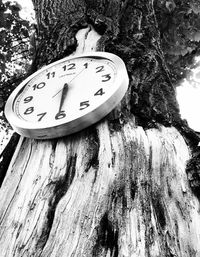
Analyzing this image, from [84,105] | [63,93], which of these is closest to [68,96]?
[63,93]

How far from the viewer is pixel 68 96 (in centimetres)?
196

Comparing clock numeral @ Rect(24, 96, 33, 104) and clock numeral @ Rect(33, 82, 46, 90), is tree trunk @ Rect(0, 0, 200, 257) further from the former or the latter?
clock numeral @ Rect(33, 82, 46, 90)

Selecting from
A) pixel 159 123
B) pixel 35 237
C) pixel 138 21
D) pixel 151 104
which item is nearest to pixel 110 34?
pixel 138 21

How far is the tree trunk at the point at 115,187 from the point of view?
4.28 feet

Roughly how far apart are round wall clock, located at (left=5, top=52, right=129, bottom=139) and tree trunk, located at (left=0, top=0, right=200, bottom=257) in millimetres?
83

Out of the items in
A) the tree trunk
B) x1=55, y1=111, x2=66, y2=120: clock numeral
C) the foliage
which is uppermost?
x1=55, y1=111, x2=66, y2=120: clock numeral

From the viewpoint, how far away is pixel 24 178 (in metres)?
1.67

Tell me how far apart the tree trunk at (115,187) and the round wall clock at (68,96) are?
0.08m

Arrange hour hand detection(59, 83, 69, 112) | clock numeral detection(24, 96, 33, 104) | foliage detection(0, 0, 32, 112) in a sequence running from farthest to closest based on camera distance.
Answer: foliage detection(0, 0, 32, 112) → clock numeral detection(24, 96, 33, 104) → hour hand detection(59, 83, 69, 112)

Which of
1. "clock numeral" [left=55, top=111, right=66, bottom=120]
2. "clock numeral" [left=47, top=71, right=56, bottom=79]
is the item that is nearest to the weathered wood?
"clock numeral" [left=55, top=111, right=66, bottom=120]

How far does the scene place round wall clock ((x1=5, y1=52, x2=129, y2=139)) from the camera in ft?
5.83

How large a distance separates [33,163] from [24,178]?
0.09 meters

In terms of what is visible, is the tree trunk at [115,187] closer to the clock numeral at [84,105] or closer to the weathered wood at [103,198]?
the weathered wood at [103,198]

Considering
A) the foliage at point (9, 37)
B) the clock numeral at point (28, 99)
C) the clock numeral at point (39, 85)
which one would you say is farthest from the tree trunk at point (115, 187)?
the foliage at point (9, 37)
